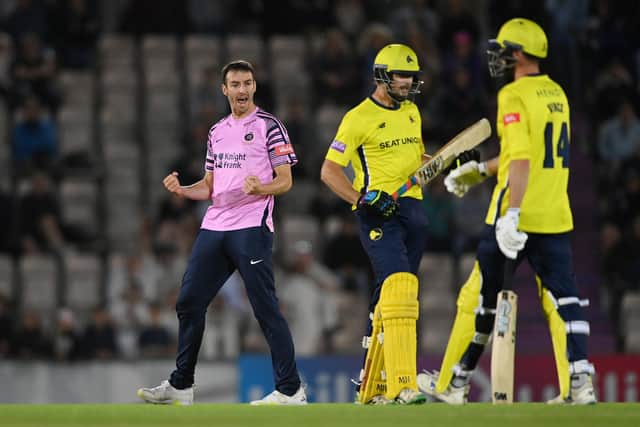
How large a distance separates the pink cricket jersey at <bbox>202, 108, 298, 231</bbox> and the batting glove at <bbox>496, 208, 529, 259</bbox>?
1.47 metres

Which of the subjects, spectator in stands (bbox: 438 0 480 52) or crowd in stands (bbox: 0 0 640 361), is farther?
spectator in stands (bbox: 438 0 480 52)

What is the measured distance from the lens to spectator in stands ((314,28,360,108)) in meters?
18.9

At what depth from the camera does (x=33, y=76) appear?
1889 centimetres

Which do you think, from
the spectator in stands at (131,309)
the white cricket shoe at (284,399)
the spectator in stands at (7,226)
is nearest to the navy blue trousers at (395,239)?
the white cricket shoe at (284,399)

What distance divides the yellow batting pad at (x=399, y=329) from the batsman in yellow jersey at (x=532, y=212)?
0.39 m

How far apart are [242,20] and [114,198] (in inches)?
129

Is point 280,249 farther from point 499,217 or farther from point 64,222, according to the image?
point 499,217

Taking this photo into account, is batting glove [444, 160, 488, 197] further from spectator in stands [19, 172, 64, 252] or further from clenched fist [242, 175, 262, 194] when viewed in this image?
spectator in stands [19, 172, 64, 252]

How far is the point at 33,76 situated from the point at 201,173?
271 centimetres

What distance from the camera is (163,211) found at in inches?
687

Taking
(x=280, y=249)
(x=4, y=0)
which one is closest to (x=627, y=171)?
(x=280, y=249)

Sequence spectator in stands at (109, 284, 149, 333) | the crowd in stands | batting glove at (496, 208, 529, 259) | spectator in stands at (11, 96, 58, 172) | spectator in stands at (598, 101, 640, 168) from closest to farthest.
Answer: batting glove at (496, 208, 529, 259)
the crowd in stands
spectator in stands at (109, 284, 149, 333)
spectator in stands at (11, 96, 58, 172)
spectator in stands at (598, 101, 640, 168)

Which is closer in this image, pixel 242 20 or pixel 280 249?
pixel 280 249

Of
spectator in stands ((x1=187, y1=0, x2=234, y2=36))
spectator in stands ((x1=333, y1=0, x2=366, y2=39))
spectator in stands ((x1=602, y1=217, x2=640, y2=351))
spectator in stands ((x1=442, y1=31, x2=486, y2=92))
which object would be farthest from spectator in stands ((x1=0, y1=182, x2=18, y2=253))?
spectator in stands ((x1=602, y1=217, x2=640, y2=351))
